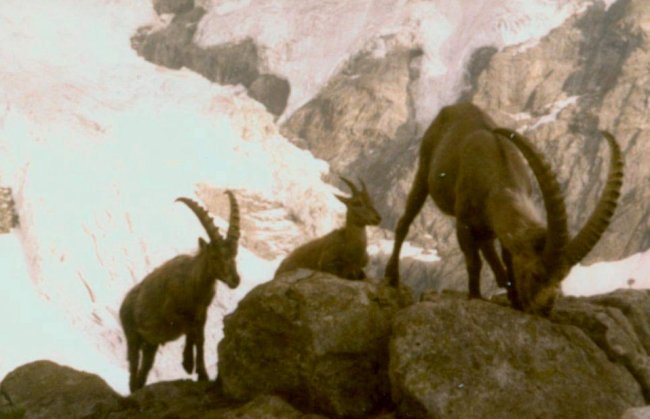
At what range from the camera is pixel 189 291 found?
1070 centimetres

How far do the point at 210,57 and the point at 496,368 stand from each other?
133 metres

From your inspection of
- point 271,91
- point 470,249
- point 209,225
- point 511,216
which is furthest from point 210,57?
point 511,216

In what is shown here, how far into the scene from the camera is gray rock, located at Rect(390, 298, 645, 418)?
21.4 feet

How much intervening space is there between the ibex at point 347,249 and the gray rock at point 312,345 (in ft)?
10.9

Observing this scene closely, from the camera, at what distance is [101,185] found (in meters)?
89.1

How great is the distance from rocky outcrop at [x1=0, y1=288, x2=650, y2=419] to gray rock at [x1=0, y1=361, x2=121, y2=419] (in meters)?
0.05

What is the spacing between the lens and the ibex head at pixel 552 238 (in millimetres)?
6367

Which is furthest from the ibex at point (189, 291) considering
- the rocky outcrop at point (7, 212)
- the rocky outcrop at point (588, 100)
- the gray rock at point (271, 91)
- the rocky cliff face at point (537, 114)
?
the gray rock at point (271, 91)

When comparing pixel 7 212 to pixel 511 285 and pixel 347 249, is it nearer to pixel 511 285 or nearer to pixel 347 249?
pixel 347 249

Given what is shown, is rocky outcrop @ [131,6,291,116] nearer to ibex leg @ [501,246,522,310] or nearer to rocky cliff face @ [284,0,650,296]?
rocky cliff face @ [284,0,650,296]

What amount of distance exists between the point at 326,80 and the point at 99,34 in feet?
136

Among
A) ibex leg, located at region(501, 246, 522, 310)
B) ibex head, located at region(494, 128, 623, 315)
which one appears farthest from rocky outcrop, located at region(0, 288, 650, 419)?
ibex head, located at region(494, 128, 623, 315)

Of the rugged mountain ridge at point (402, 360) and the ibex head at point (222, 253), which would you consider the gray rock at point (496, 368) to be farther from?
the ibex head at point (222, 253)

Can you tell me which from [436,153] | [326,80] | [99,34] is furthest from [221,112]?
[436,153]
